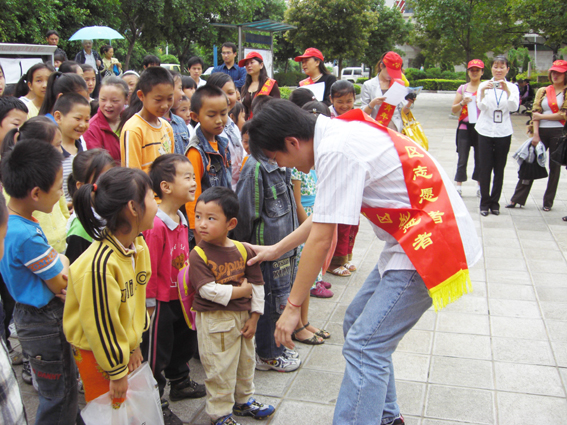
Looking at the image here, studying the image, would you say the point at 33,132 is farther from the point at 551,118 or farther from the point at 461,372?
the point at 551,118

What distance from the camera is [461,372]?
3176 mm

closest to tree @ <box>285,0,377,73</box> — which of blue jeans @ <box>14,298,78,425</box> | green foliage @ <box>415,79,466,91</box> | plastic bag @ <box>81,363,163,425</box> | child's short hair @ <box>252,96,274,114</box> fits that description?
green foliage @ <box>415,79,466,91</box>

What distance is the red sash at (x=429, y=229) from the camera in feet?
6.94

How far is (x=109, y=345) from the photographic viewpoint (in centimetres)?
200

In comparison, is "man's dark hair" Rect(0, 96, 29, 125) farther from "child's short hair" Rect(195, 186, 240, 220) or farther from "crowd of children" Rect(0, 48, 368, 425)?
"child's short hair" Rect(195, 186, 240, 220)

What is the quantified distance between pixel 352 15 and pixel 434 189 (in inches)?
868

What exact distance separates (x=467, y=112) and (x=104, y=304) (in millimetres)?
6232

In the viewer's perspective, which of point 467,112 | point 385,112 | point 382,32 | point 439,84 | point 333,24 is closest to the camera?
point 385,112

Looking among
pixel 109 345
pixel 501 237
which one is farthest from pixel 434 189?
pixel 501 237

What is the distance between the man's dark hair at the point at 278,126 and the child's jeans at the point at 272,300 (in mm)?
1030

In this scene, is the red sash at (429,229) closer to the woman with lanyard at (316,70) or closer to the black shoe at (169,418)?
the black shoe at (169,418)

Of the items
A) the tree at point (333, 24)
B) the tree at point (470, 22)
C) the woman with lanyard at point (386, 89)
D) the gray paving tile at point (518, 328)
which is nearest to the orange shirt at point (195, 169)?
the gray paving tile at point (518, 328)

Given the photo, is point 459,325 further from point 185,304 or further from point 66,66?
point 66,66

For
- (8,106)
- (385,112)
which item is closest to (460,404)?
(8,106)
